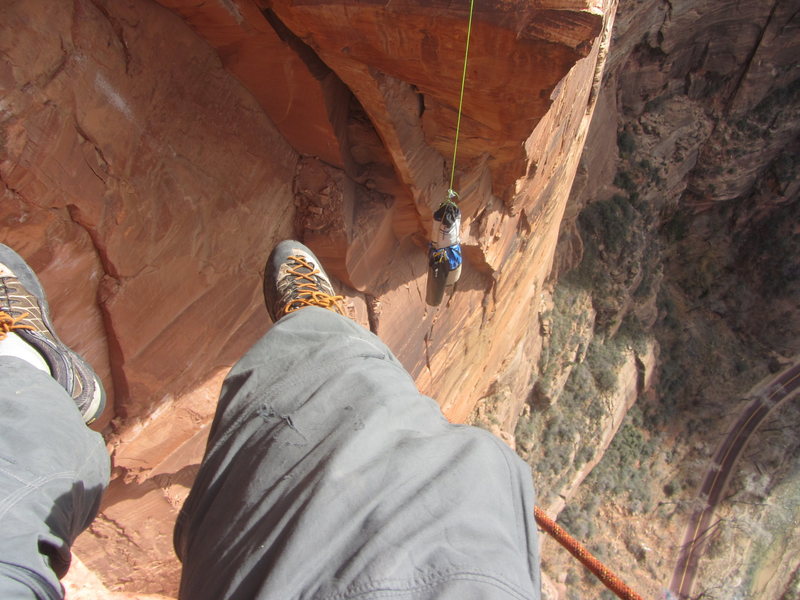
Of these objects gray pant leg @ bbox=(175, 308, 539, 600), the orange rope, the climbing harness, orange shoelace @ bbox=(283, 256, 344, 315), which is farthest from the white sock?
the climbing harness

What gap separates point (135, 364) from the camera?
2867 mm

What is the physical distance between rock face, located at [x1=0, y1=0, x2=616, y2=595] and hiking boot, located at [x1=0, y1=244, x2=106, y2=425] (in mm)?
161

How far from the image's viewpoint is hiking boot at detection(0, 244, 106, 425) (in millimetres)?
2105

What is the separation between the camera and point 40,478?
159cm

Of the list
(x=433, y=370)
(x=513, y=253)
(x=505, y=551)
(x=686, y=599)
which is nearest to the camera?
(x=505, y=551)

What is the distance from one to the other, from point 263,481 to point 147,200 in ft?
6.31

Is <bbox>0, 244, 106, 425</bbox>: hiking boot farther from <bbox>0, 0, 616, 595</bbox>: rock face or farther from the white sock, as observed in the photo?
<bbox>0, 0, 616, 595</bbox>: rock face

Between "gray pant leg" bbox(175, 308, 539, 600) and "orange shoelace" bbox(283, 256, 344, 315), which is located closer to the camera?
"gray pant leg" bbox(175, 308, 539, 600)

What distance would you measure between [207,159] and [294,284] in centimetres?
94

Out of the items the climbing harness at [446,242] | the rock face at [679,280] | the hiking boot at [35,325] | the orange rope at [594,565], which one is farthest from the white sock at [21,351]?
the rock face at [679,280]

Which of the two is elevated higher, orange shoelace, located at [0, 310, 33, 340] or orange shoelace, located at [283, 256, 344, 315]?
orange shoelace, located at [283, 256, 344, 315]

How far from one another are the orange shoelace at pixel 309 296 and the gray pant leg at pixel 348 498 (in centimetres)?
83

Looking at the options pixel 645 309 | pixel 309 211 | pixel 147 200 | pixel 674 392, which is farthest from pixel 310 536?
pixel 674 392

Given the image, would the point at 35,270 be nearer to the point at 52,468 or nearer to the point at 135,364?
the point at 135,364
